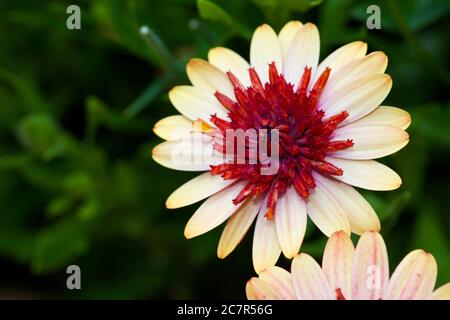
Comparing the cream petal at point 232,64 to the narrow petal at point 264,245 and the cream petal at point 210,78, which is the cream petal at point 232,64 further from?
the narrow petal at point 264,245

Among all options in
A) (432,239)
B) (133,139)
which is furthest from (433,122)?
(133,139)

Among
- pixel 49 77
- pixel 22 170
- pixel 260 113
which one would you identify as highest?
pixel 49 77

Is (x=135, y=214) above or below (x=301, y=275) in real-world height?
above

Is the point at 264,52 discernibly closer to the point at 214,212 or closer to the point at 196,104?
the point at 196,104

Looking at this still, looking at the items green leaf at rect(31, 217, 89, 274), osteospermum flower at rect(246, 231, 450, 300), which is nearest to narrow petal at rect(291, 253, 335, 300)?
osteospermum flower at rect(246, 231, 450, 300)

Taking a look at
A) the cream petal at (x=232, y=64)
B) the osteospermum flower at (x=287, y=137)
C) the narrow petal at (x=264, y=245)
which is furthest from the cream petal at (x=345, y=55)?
the narrow petal at (x=264, y=245)

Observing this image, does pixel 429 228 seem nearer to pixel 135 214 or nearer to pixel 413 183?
pixel 413 183
